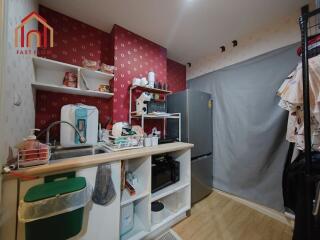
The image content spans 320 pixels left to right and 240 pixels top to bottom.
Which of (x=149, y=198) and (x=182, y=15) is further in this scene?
(x=182, y=15)

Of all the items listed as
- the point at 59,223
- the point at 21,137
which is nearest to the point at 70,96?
the point at 21,137

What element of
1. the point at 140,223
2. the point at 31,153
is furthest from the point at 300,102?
the point at 31,153

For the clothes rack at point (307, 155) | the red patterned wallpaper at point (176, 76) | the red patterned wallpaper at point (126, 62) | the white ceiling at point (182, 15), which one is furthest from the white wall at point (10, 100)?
the red patterned wallpaper at point (176, 76)

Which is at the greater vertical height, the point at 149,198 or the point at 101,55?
the point at 101,55

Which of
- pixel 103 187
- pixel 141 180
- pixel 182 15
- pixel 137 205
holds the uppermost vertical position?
pixel 182 15

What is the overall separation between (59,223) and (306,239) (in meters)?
1.44

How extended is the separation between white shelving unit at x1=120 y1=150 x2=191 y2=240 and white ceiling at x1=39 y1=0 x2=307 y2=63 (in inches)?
63.2

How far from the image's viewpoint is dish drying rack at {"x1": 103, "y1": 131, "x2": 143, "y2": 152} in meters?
1.34

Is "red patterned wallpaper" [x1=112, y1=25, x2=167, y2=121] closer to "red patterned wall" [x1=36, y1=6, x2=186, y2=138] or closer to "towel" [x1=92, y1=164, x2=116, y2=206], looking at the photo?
"red patterned wall" [x1=36, y1=6, x2=186, y2=138]

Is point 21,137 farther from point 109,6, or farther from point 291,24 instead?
point 291,24

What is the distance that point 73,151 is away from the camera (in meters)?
1.35

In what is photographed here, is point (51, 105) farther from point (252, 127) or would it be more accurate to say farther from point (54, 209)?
point (252, 127)

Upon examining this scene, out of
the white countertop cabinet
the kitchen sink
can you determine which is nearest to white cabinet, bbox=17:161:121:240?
the white countertop cabinet

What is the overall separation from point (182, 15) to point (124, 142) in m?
1.58
